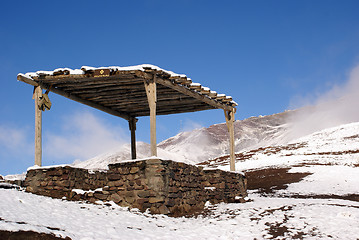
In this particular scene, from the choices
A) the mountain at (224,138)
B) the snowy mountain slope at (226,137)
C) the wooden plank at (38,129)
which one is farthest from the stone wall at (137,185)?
the snowy mountain slope at (226,137)

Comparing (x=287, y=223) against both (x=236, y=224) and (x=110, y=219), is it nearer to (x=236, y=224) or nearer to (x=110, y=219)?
(x=236, y=224)

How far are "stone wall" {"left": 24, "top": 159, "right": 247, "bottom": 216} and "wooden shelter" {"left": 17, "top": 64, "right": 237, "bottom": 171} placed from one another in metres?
0.85

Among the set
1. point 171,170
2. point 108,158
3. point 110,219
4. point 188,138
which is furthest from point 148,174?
point 188,138

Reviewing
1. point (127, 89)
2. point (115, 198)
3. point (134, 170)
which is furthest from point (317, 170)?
point (115, 198)

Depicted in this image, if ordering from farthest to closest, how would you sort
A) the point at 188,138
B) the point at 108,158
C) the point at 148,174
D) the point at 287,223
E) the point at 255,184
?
the point at 188,138 < the point at 108,158 < the point at 255,184 < the point at 148,174 < the point at 287,223

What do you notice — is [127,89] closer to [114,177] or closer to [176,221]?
[114,177]

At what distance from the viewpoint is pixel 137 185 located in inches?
471

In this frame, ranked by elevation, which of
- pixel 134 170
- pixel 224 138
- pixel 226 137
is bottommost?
pixel 134 170

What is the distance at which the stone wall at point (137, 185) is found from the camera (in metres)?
11.8

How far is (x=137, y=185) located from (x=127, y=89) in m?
4.34

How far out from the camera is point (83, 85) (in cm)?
1408

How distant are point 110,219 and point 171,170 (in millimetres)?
2721

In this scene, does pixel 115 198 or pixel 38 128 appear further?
pixel 38 128

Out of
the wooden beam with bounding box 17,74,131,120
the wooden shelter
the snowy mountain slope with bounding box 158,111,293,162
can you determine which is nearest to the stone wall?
the wooden shelter
